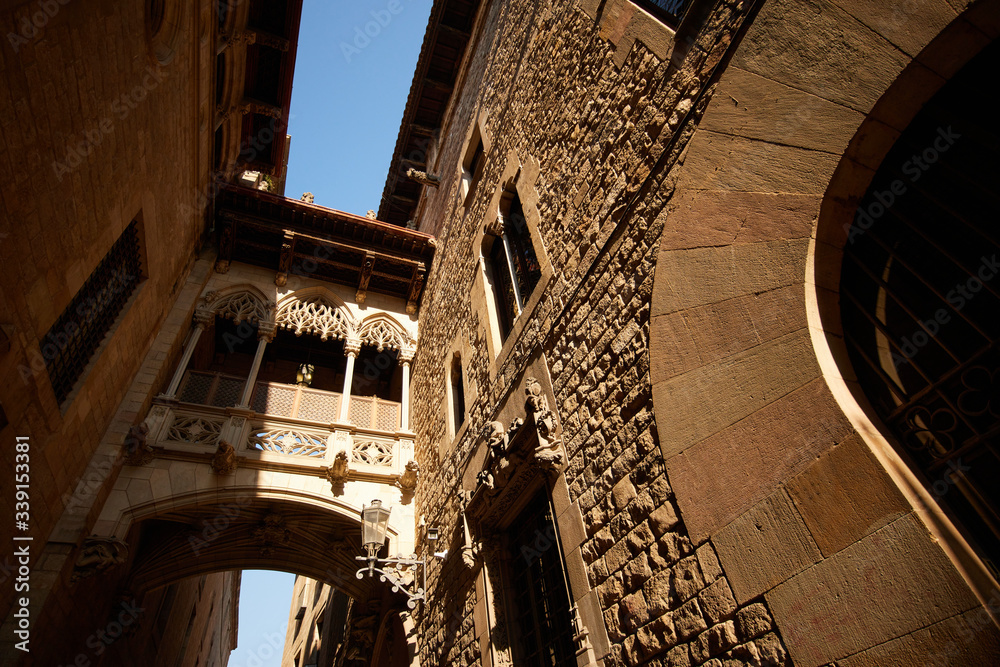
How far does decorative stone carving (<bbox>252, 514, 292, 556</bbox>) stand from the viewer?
338 inches

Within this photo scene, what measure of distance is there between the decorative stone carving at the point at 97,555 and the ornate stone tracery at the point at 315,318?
4460 millimetres

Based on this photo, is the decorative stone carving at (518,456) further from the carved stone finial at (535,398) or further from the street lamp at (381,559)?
the street lamp at (381,559)

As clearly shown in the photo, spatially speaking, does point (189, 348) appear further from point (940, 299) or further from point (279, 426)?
point (940, 299)

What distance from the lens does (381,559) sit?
6.43 meters

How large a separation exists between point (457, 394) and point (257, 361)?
394cm

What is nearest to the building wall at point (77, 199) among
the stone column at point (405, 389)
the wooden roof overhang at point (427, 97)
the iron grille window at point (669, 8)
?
the stone column at point (405, 389)

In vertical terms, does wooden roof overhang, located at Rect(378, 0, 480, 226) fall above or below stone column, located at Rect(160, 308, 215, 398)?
above

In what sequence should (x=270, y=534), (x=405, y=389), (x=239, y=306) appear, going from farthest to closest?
(x=239, y=306)
(x=405, y=389)
(x=270, y=534)

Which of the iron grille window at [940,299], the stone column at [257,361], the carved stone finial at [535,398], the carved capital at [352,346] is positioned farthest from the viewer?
the carved capital at [352,346]

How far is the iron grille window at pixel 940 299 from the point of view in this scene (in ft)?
6.63

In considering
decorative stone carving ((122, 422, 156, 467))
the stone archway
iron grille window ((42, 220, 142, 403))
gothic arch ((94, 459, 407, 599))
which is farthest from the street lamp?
the stone archway

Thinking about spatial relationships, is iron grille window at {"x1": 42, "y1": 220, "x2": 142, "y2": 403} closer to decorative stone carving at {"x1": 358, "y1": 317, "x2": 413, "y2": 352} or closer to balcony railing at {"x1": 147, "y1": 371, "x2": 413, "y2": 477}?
balcony railing at {"x1": 147, "y1": 371, "x2": 413, "y2": 477}

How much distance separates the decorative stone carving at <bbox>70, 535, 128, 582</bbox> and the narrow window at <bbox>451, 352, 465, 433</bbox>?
14.2 feet

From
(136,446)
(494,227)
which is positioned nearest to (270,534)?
(136,446)
